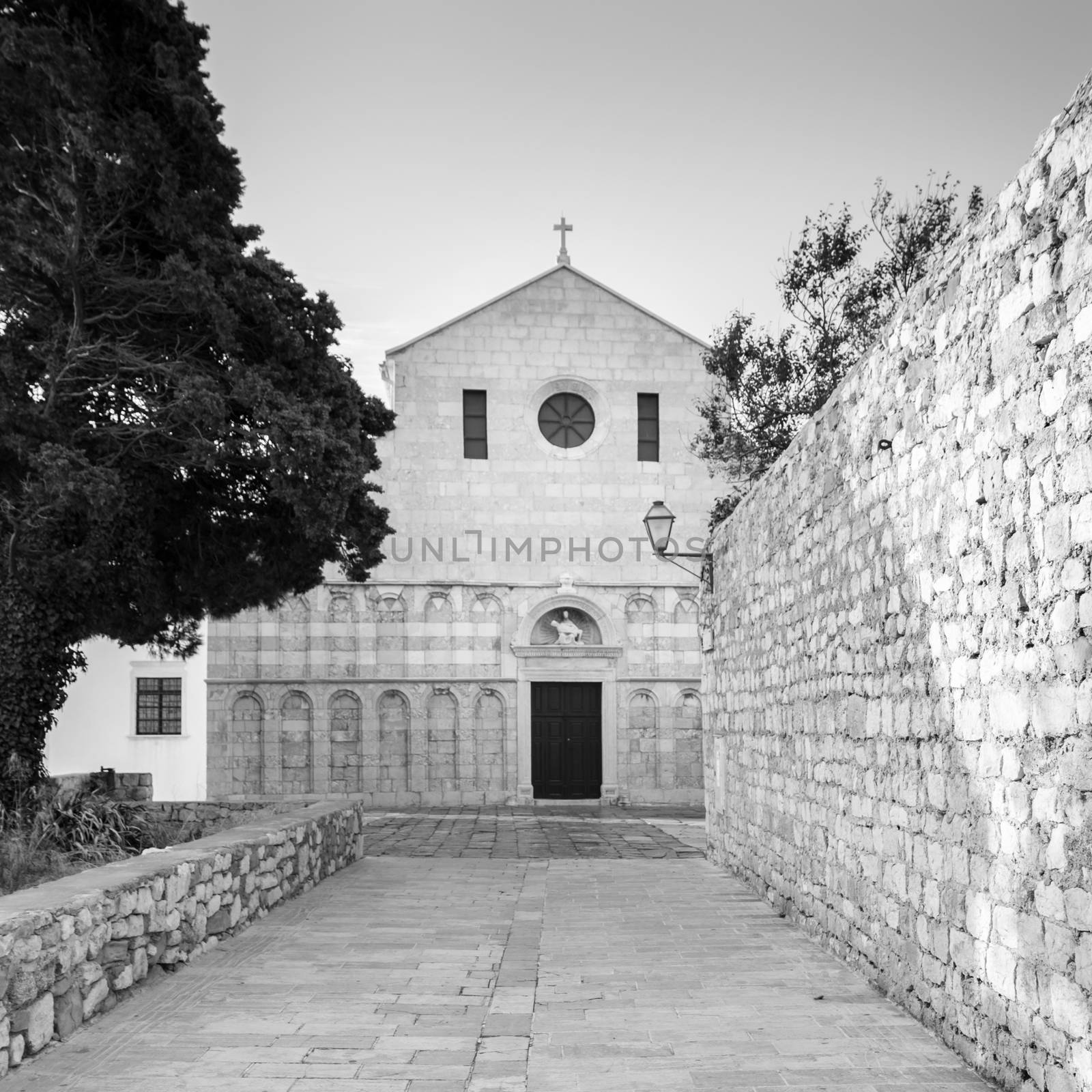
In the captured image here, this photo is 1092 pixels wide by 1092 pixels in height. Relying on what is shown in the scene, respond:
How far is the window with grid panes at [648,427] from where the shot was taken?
76.0 feet

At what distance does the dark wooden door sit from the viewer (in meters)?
22.0

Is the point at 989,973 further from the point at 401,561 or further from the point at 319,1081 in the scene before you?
the point at 401,561

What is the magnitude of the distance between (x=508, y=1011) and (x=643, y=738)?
1695 cm

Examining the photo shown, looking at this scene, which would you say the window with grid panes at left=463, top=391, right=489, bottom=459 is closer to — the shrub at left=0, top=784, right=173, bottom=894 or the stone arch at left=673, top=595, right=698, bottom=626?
the stone arch at left=673, top=595, right=698, bottom=626

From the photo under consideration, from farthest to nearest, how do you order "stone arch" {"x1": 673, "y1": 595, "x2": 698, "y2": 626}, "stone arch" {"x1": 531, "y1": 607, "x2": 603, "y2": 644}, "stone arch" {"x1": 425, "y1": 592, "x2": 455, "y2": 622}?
"stone arch" {"x1": 673, "y1": 595, "x2": 698, "y2": 626}, "stone arch" {"x1": 531, "y1": 607, "x2": 603, "y2": 644}, "stone arch" {"x1": 425, "y1": 592, "x2": 455, "y2": 622}

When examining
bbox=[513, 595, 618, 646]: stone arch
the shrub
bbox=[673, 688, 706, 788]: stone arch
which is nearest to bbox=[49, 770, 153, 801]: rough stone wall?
the shrub

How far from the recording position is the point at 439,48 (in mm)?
12883

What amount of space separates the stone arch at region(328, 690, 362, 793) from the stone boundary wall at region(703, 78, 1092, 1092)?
15.0 m

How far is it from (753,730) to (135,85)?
8142mm

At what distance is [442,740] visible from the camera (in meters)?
21.8

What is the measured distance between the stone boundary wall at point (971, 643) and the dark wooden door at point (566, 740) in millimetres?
14646

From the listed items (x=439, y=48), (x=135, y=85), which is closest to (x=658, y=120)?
(x=439, y=48)

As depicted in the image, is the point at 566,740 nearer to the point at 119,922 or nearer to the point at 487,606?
the point at 487,606

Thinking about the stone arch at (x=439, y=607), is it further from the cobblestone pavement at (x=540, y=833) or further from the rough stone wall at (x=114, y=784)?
the rough stone wall at (x=114, y=784)
